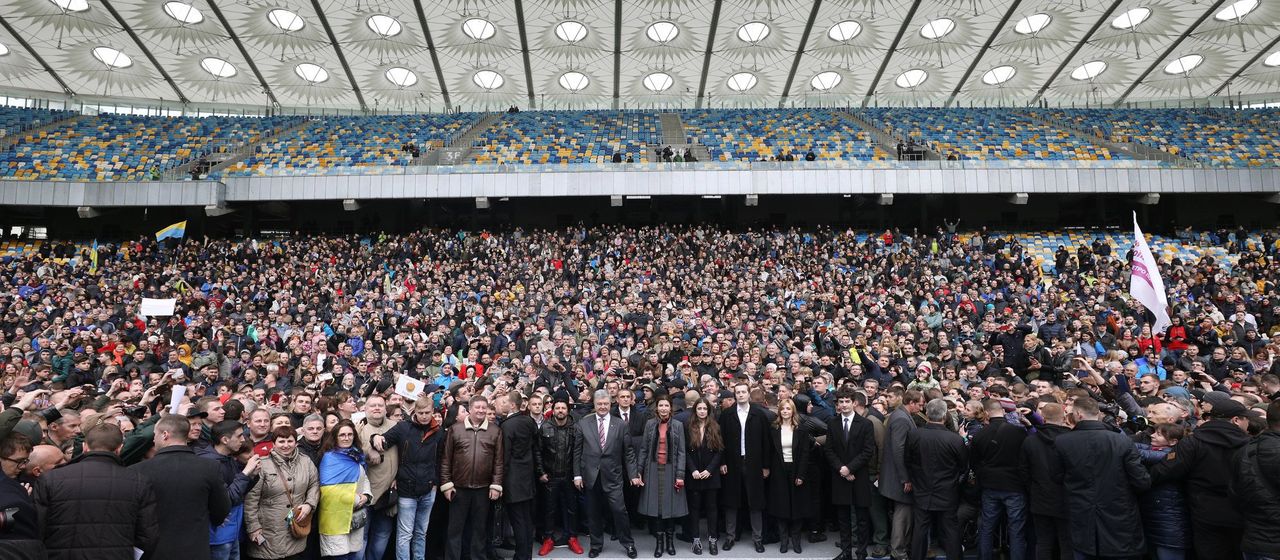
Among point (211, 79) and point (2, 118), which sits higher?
point (211, 79)

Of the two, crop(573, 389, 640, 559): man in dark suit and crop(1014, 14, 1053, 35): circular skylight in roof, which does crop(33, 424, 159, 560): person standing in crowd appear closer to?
crop(573, 389, 640, 559): man in dark suit

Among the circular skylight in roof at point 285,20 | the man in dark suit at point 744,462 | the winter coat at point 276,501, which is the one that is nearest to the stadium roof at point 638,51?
the circular skylight in roof at point 285,20

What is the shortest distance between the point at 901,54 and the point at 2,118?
37.5m

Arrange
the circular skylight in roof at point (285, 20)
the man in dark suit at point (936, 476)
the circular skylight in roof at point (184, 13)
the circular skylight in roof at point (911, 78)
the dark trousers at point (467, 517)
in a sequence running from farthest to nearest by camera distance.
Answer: the circular skylight in roof at point (911, 78) → the circular skylight in roof at point (285, 20) → the circular skylight in roof at point (184, 13) → the dark trousers at point (467, 517) → the man in dark suit at point (936, 476)

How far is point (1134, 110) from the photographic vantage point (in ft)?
110

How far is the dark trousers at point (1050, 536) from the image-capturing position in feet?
18.3

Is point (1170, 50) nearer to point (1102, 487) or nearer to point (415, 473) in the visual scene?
point (1102, 487)

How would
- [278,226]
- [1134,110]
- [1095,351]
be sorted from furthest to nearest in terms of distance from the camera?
[1134,110] < [278,226] < [1095,351]

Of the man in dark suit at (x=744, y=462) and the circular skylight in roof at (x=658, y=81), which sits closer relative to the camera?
the man in dark suit at (x=744, y=462)

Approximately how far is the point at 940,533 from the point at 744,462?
1817 millimetres

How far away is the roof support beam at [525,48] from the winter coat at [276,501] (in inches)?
938

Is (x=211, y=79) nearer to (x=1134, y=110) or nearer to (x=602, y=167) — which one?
(x=602, y=167)

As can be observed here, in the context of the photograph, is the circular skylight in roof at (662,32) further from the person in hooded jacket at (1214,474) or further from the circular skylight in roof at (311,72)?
the person in hooded jacket at (1214,474)

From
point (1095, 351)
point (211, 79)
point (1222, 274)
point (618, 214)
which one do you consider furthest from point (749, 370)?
point (211, 79)
